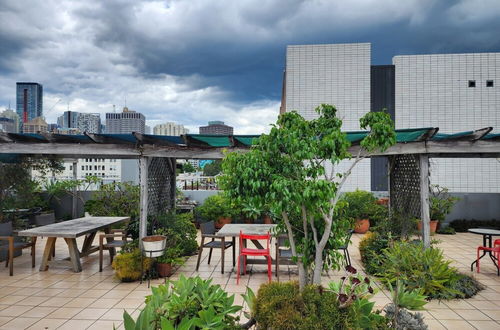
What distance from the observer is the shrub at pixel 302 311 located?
2277 millimetres

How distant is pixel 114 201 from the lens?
28.5ft

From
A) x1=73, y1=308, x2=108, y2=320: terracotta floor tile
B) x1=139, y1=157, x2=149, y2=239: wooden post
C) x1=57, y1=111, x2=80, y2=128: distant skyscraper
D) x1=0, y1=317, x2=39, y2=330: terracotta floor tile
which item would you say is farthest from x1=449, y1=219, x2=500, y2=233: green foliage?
x1=57, y1=111, x2=80, y2=128: distant skyscraper

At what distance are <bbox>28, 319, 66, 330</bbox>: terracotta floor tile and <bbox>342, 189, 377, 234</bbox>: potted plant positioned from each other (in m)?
6.99

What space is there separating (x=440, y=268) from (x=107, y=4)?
780cm

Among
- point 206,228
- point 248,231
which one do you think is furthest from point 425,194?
point 206,228

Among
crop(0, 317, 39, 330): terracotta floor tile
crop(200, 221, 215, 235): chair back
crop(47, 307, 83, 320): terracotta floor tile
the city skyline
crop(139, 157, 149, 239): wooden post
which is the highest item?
the city skyline

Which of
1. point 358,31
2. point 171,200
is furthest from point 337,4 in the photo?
point 171,200

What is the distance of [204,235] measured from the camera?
550 centimetres

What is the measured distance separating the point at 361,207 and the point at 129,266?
20.6ft

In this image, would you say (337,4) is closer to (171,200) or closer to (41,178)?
(171,200)

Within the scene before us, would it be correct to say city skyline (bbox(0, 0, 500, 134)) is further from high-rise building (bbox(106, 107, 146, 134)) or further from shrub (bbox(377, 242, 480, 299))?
high-rise building (bbox(106, 107, 146, 134))

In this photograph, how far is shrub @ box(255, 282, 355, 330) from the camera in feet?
7.47

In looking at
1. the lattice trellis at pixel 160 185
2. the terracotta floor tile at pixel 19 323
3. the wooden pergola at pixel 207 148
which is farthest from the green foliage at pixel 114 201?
the terracotta floor tile at pixel 19 323

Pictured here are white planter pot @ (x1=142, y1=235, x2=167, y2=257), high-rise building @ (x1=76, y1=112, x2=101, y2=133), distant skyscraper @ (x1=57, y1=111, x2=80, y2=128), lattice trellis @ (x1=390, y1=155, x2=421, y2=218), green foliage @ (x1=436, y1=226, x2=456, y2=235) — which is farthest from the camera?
distant skyscraper @ (x1=57, y1=111, x2=80, y2=128)
